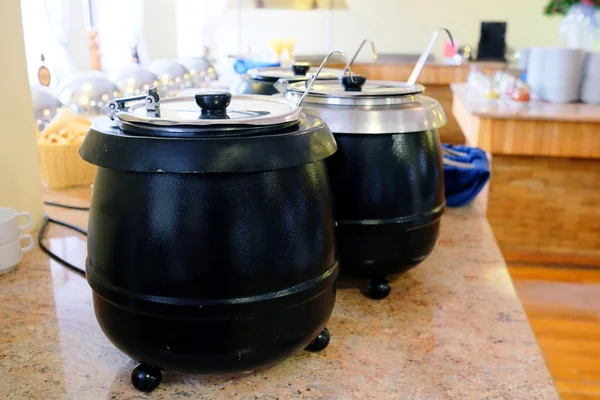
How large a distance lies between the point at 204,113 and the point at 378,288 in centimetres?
38

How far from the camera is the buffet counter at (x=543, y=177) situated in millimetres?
2301

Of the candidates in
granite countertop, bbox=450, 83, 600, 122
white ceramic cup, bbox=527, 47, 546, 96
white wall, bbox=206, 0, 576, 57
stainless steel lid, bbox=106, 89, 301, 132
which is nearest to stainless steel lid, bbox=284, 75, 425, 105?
stainless steel lid, bbox=106, 89, 301, 132

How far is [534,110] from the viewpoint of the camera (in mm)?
2391

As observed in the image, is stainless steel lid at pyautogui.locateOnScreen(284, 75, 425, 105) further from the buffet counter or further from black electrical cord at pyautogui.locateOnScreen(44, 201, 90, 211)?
the buffet counter

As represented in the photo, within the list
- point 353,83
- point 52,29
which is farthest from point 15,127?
point 52,29

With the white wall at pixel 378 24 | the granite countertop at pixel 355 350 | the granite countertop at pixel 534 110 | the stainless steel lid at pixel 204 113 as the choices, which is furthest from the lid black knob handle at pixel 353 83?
the white wall at pixel 378 24

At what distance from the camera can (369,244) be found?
0.77 m

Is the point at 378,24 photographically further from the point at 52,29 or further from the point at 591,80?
the point at 52,29

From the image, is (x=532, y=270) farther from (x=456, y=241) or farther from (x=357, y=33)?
(x=357, y=33)

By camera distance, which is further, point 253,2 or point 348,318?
point 253,2

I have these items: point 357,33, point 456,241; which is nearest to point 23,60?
point 456,241

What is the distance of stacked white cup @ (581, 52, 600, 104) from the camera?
254 centimetres

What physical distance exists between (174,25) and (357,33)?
1789 mm

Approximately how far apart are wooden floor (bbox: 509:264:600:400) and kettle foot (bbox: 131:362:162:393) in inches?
56.6
